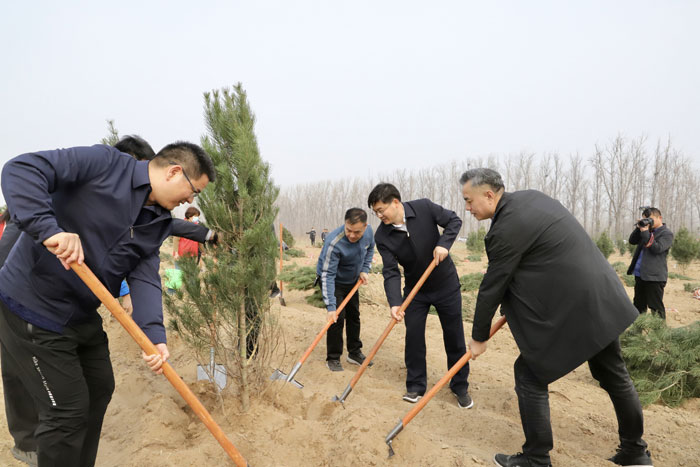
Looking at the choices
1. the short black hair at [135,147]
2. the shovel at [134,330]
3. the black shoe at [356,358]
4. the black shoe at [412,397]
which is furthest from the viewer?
the black shoe at [356,358]

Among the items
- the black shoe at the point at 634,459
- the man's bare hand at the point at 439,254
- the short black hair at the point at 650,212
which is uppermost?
the man's bare hand at the point at 439,254

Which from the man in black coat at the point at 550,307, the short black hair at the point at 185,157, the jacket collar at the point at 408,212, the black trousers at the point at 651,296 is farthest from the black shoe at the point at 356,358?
the black trousers at the point at 651,296

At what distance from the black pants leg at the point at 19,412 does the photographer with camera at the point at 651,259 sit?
775 centimetres

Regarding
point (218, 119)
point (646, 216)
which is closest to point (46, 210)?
point (218, 119)

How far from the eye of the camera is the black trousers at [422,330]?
4039 millimetres

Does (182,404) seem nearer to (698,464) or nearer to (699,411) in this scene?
(698,464)

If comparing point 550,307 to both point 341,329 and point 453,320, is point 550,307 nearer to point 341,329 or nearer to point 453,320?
point 453,320

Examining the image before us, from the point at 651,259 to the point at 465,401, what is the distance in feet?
15.6

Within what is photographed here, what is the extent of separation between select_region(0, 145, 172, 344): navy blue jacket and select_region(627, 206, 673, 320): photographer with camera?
286 inches

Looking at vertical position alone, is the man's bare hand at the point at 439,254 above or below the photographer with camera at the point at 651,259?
above

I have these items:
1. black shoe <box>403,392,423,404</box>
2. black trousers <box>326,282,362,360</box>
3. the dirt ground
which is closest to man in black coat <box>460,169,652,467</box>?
the dirt ground

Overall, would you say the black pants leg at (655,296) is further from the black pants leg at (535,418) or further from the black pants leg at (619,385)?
the black pants leg at (535,418)

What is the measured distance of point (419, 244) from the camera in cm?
406

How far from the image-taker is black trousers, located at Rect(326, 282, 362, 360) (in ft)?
16.3
